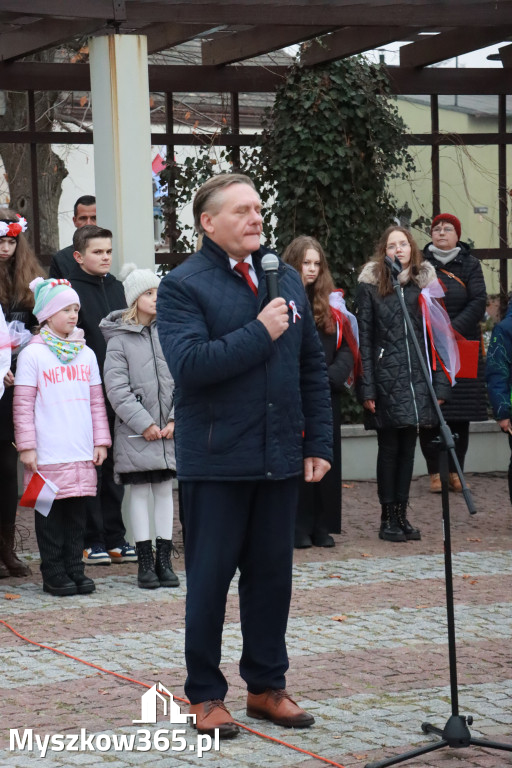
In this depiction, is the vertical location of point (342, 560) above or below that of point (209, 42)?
below

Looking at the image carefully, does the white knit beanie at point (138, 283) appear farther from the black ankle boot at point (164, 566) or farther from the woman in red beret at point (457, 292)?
the woman in red beret at point (457, 292)

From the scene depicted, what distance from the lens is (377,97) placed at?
1214 cm

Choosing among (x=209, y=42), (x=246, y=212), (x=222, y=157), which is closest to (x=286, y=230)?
(x=222, y=157)

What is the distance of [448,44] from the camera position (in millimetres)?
12039

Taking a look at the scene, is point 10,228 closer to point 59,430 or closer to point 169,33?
point 59,430

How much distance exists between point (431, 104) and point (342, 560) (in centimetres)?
593

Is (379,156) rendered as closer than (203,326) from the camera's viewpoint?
No

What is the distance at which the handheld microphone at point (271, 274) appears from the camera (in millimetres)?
4695

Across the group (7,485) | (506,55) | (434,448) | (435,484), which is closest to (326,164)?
(506,55)

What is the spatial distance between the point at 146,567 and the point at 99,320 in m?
1.66

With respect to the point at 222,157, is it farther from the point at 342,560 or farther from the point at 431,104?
the point at 342,560

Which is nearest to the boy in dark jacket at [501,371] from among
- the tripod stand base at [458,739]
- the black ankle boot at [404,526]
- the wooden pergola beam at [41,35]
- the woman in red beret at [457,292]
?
the black ankle boot at [404,526]

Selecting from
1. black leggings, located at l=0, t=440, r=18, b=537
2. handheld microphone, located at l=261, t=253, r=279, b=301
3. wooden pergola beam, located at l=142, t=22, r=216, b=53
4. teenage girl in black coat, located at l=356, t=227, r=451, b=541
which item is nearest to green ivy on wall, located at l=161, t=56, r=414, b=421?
wooden pergola beam, located at l=142, t=22, r=216, b=53

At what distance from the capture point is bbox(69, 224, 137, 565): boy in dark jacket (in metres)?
8.42
